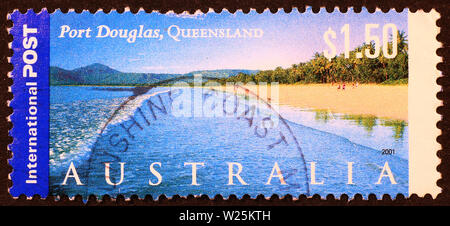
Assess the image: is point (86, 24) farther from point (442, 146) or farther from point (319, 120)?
point (442, 146)

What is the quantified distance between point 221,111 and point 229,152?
1.68ft

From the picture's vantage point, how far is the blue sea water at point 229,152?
4.43m

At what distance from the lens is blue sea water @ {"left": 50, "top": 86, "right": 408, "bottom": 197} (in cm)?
443

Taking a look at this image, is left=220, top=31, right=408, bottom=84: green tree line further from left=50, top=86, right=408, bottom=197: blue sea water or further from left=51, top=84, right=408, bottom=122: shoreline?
left=50, top=86, right=408, bottom=197: blue sea water

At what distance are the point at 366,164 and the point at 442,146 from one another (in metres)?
0.76

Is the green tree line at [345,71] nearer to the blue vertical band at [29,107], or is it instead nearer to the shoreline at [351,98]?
the shoreline at [351,98]

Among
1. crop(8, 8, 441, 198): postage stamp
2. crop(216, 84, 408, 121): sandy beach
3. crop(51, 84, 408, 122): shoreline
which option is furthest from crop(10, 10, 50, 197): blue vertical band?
crop(216, 84, 408, 121): sandy beach

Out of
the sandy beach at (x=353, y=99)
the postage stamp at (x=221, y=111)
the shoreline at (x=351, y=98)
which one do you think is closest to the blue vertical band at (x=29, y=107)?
the postage stamp at (x=221, y=111)

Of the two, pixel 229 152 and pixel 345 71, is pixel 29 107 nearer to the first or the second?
pixel 229 152

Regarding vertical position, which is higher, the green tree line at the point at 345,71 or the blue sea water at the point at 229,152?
the green tree line at the point at 345,71

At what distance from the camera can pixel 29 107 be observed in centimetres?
445

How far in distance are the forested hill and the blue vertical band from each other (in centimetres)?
32

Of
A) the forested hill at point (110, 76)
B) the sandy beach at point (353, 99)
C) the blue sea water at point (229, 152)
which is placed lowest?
the blue sea water at point (229, 152)

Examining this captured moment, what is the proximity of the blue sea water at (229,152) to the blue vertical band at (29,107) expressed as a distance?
0.37 feet
